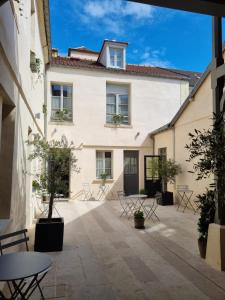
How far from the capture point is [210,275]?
11.6ft

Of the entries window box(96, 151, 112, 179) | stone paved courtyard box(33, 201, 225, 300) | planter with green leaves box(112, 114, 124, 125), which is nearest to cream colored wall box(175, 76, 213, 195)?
stone paved courtyard box(33, 201, 225, 300)

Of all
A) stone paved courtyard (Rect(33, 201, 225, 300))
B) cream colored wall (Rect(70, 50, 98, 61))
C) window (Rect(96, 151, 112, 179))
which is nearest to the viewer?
stone paved courtyard (Rect(33, 201, 225, 300))

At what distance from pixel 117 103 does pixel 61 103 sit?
266 centimetres

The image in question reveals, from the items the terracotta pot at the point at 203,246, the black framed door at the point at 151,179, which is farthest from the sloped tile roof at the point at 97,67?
the terracotta pot at the point at 203,246

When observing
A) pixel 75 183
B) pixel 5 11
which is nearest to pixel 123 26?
pixel 75 183

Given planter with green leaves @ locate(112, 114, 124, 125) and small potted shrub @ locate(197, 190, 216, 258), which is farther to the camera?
planter with green leaves @ locate(112, 114, 124, 125)

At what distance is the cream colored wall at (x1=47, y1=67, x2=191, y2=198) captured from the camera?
1142 cm

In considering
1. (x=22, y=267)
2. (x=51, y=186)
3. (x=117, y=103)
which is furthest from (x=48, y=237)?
(x=117, y=103)

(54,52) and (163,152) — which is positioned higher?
(54,52)

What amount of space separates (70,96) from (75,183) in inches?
156

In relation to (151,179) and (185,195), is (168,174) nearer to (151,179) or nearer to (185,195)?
(185,195)

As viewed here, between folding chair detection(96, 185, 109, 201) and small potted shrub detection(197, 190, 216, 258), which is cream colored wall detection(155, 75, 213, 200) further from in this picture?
small potted shrub detection(197, 190, 216, 258)

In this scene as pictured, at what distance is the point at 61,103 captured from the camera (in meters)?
11.6

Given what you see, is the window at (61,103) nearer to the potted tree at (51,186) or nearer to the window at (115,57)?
the window at (115,57)
